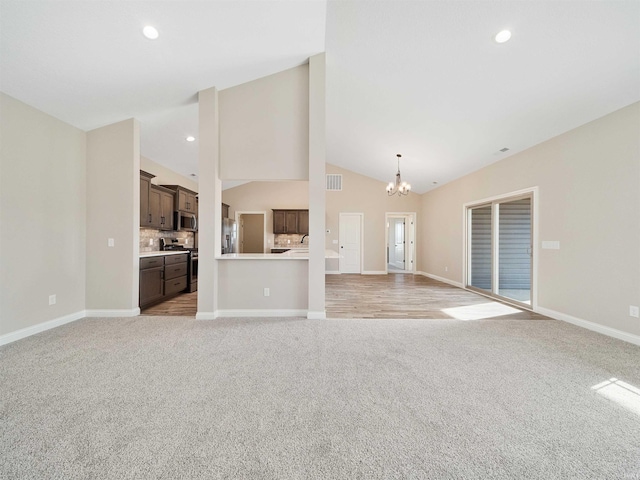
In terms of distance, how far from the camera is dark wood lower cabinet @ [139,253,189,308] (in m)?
4.12

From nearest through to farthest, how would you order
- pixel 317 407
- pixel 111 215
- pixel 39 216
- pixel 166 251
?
pixel 317 407
pixel 39 216
pixel 111 215
pixel 166 251

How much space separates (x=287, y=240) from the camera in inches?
349

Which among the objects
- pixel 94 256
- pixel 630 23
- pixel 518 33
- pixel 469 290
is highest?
pixel 518 33

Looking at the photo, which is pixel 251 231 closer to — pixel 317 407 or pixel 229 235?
pixel 229 235

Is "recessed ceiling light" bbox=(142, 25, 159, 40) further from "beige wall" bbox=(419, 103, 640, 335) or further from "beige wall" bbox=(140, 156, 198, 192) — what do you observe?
"beige wall" bbox=(419, 103, 640, 335)

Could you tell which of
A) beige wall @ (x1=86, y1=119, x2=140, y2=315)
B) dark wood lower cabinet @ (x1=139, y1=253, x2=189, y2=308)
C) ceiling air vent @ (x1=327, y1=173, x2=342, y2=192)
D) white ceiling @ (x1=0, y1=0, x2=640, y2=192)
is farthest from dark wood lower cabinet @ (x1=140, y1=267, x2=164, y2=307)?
ceiling air vent @ (x1=327, y1=173, x2=342, y2=192)

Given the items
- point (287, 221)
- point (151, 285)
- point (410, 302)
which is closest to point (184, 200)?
point (151, 285)

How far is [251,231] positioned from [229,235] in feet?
5.33

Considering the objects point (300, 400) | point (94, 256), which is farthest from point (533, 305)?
point (94, 256)

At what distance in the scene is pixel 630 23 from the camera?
2.28 metres

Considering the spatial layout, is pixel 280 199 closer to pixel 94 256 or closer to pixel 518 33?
pixel 94 256

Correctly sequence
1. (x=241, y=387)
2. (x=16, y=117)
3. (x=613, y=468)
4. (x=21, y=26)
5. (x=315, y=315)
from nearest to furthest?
(x=613, y=468)
(x=241, y=387)
(x=21, y=26)
(x=16, y=117)
(x=315, y=315)

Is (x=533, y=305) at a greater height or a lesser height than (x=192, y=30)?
lesser

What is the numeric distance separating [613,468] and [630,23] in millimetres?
3408
